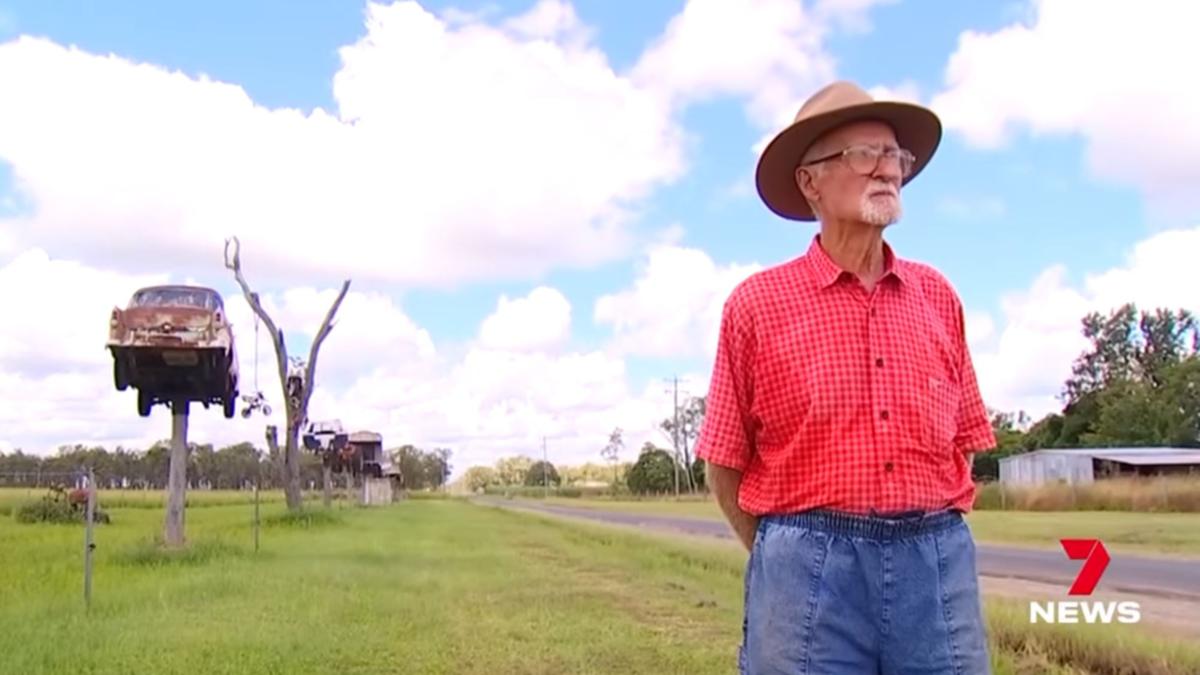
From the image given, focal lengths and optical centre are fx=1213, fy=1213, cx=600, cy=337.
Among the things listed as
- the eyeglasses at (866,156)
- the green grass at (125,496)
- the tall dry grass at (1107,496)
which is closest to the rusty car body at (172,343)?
the green grass at (125,496)

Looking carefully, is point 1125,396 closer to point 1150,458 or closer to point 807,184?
point 1150,458

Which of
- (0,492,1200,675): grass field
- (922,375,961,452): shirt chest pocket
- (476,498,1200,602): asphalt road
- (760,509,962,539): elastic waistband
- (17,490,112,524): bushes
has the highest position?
(922,375,961,452): shirt chest pocket

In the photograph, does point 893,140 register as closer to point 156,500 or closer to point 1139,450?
point 156,500

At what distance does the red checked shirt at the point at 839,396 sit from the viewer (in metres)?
2.53

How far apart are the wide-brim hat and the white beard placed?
0.65ft

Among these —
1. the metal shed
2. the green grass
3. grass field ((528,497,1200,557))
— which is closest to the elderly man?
the green grass

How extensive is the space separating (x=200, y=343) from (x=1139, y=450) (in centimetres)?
5038

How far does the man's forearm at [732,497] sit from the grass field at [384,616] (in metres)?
4.39

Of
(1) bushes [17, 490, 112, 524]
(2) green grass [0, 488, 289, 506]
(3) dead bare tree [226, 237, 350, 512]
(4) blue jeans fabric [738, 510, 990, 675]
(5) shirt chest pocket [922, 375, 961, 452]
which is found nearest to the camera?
(4) blue jeans fabric [738, 510, 990, 675]

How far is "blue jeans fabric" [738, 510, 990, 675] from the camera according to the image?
2.45 metres

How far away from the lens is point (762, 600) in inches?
101

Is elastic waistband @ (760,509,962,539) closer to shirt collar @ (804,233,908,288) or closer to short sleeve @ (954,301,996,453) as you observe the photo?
short sleeve @ (954,301,996,453)

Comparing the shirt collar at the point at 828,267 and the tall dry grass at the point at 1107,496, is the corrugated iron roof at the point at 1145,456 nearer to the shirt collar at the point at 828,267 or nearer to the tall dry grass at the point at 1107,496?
the tall dry grass at the point at 1107,496

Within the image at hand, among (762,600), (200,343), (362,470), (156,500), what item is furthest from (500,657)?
(362,470)
